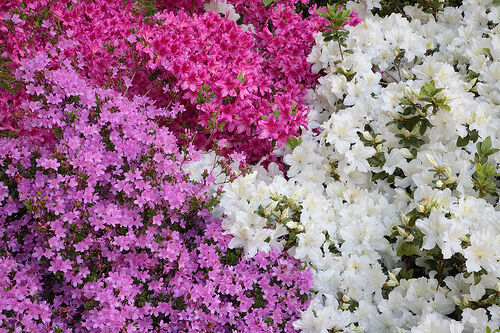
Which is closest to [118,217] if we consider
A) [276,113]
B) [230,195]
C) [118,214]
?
[118,214]

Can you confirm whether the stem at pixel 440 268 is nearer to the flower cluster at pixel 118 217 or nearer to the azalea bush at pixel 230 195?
the azalea bush at pixel 230 195

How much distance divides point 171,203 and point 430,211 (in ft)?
3.33

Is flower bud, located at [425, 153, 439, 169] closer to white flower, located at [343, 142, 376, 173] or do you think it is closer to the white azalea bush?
the white azalea bush

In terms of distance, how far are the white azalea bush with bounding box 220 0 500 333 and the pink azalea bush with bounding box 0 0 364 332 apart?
0.48 feet

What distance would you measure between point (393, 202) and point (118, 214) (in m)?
1.28

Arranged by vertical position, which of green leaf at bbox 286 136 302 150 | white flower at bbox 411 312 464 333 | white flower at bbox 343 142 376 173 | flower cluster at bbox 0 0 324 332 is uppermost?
green leaf at bbox 286 136 302 150

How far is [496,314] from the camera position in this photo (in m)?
1.82

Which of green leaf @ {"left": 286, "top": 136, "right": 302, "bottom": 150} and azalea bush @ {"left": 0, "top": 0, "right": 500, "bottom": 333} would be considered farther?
green leaf @ {"left": 286, "top": 136, "right": 302, "bottom": 150}

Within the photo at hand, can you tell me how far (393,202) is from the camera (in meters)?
2.43

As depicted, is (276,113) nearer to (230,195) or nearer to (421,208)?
(230,195)

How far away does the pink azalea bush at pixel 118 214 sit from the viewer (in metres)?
1.91

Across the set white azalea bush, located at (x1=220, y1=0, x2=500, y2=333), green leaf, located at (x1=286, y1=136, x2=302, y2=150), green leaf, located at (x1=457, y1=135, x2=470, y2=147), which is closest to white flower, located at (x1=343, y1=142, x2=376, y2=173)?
white azalea bush, located at (x1=220, y1=0, x2=500, y2=333)

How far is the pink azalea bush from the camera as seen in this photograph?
6.28 feet

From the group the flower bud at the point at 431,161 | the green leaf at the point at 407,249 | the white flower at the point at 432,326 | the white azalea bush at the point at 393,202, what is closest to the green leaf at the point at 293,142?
the white azalea bush at the point at 393,202
